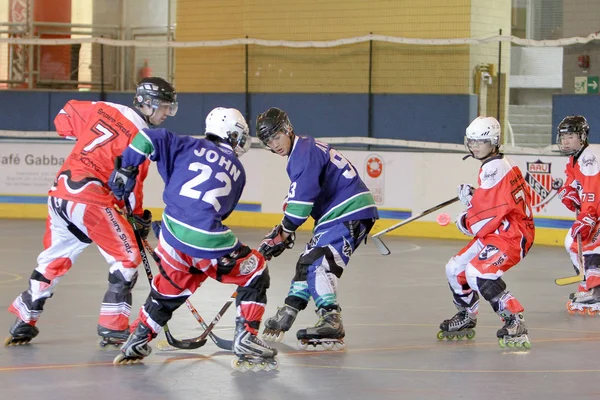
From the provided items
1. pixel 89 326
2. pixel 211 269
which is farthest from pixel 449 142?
pixel 211 269

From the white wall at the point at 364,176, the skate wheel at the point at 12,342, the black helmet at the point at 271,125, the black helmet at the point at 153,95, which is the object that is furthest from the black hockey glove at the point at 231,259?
the white wall at the point at 364,176

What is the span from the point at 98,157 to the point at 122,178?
810 mm

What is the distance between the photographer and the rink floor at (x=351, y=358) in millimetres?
5809

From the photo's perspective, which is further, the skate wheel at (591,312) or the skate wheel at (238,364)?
the skate wheel at (591,312)

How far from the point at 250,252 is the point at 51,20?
13299 mm

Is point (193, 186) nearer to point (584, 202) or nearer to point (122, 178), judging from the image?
point (122, 178)

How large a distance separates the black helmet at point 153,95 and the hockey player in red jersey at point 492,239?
2.00m

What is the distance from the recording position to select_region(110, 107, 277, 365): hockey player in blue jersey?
6066 millimetres

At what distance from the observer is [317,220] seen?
7297 mm

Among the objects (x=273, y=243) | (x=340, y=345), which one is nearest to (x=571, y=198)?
(x=340, y=345)

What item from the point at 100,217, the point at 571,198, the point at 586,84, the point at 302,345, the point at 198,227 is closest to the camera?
the point at 198,227

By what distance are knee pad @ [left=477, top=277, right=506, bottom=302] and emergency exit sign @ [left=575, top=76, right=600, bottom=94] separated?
299 inches

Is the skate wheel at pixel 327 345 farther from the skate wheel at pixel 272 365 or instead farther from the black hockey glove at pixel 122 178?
the black hockey glove at pixel 122 178

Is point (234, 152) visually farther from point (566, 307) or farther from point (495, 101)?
point (495, 101)
